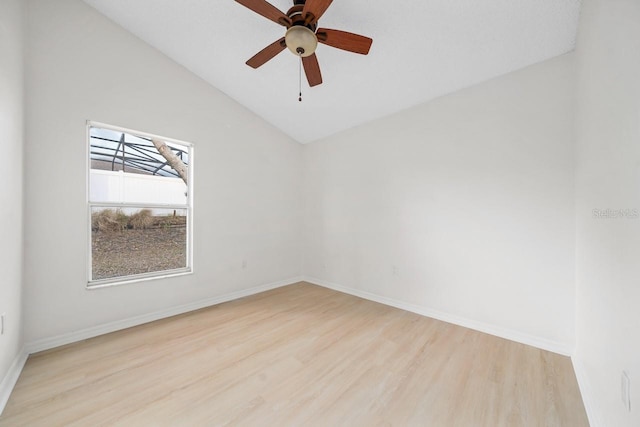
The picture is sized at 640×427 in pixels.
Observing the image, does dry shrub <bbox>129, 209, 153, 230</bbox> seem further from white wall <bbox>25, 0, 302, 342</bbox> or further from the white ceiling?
the white ceiling

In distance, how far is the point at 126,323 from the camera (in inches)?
105

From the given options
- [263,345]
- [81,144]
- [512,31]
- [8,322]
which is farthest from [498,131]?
[8,322]

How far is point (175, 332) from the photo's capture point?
2578 mm

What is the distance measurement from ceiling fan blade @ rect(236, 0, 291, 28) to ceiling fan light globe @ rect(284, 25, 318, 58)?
2.7 inches

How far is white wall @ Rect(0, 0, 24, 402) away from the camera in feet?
5.41

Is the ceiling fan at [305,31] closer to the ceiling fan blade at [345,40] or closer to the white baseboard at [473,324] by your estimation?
the ceiling fan blade at [345,40]

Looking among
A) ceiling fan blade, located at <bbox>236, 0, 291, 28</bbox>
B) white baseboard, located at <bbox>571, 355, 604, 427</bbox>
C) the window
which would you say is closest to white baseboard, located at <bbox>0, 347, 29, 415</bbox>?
the window

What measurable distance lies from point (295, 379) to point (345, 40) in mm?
2493

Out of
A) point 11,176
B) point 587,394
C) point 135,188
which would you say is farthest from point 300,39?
point 587,394

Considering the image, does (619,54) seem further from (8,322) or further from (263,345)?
(8,322)

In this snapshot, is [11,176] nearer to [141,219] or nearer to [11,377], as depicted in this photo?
[141,219]

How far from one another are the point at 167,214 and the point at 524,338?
396 cm

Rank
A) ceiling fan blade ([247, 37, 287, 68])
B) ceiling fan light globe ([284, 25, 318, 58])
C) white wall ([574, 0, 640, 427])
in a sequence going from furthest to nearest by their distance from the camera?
ceiling fan blade ([247, 37, 287, 68]), ceiling fan light globe ([284, 25, 318, 58]), white wall ([574, 0, 640, 427])

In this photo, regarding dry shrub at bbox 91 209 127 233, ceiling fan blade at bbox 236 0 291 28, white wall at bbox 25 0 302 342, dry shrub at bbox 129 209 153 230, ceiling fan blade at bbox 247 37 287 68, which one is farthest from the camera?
dry shrub at bbox 129 209 153 230
